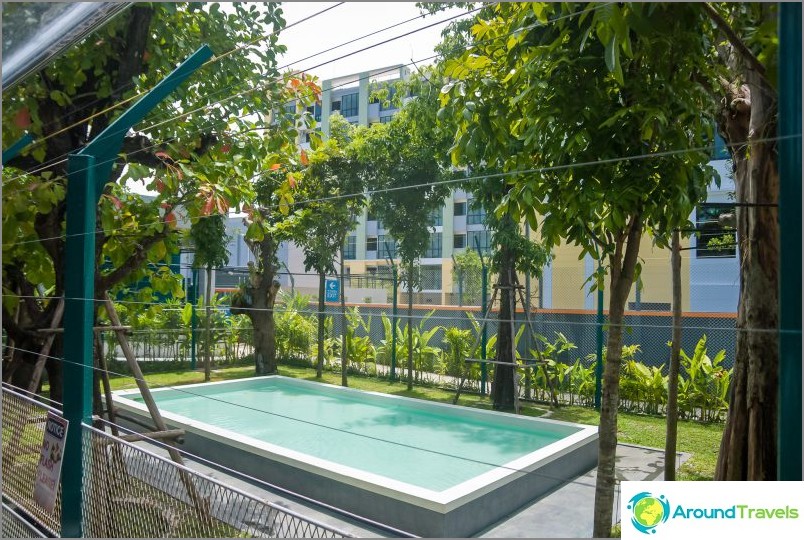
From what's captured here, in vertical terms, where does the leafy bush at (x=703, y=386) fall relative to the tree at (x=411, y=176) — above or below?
below

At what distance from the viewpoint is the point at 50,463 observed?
6.93ft

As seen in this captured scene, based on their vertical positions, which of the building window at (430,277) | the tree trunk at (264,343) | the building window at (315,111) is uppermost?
the building window at (315,111)

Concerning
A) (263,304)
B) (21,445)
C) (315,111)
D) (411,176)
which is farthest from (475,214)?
(21,445)

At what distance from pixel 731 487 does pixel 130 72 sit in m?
3.28

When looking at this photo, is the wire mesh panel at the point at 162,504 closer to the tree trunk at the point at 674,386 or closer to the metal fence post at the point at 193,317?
the tree trunk at the point at 674,386

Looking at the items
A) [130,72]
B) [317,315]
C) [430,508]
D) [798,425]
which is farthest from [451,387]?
[130,72]

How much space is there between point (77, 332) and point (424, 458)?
1.32 m

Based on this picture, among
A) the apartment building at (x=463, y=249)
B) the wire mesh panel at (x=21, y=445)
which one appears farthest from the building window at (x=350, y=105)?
the wire mesh panel at (x=21, y=445)

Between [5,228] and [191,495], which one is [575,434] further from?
[5,228]

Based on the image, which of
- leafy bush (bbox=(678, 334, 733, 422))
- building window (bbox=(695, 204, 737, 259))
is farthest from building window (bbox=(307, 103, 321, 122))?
leafy bush (bbox=(678, 334, 733, 422))

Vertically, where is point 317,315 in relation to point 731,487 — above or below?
→ above

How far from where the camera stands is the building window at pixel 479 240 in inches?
66.8

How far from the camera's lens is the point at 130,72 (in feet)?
10.6

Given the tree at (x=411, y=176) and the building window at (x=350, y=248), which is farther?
the building window at (x=350, y=248)
